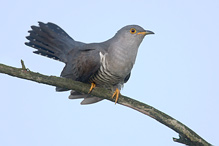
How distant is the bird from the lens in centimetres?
432

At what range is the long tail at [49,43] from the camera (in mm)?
4969

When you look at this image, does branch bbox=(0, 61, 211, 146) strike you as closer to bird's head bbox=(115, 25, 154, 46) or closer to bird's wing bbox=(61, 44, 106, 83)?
bird's wing bbox=(61, 44, 106, 83)

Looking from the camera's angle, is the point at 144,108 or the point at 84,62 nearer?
the point at 144,108

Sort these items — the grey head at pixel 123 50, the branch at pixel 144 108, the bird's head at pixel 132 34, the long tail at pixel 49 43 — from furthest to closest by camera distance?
the long tail at pixel 49 43
the bird's head at pixel 132 34
the grey head at pixel 123 50
the branch at pixel 144 108

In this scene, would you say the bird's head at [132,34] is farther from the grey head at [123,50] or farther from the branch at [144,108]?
the branch at [144,108]

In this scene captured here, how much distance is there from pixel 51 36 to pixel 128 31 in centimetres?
141

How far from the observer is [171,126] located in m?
3.97

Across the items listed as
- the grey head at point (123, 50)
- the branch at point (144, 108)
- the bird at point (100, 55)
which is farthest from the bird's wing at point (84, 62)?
the branch at point (144, 108)

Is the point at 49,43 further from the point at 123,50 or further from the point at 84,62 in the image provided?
the point at 123,50

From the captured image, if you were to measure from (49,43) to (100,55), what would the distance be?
1.16 metres

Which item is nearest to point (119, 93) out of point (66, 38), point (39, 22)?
point (66, 38)

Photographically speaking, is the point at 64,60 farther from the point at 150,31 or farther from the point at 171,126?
the point at 171,126

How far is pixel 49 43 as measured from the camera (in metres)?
5.04

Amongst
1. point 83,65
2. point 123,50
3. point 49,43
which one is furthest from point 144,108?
point 49,43
